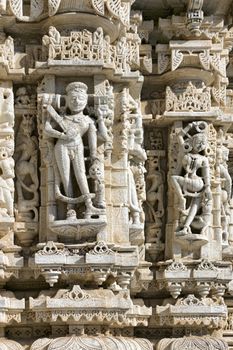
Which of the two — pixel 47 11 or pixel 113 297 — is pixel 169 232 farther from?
pixel 47 11

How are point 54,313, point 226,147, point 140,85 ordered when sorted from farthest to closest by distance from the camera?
1. point 226,147
2. point 140,85
3. point 54,313

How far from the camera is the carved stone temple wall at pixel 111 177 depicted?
16.7 metres

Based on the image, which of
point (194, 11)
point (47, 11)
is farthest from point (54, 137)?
point (194, 11)

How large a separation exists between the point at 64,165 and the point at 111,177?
29.9 inches

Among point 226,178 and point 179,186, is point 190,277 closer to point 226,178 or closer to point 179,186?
point 179,186

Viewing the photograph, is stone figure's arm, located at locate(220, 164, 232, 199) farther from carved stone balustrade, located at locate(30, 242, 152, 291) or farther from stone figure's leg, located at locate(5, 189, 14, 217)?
stone figure's leg, located at locate(5, 189, 14, 217)

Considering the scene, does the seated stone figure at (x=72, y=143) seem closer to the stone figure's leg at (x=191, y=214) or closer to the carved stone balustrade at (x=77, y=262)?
the carved stone balustrade at (x=77, y=262)

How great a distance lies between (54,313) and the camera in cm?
1662

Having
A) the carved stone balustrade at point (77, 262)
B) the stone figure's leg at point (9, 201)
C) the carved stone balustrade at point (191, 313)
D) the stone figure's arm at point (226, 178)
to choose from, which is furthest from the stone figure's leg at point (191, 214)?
the stone figure's leg at point (9, 201)

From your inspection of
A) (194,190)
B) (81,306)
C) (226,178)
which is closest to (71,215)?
(81,306)

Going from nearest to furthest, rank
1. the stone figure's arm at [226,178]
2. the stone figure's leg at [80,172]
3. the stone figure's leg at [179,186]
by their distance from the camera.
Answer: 1. the stone figure's leg at [80,172]
2. the stone figure's leg at [179,186]
3. the stone figure's arm at [226,178]

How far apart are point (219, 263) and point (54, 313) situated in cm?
258

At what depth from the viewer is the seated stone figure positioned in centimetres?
1667

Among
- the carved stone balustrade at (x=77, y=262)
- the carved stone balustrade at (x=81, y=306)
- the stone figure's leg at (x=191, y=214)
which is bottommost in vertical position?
the carved stone balustrade at (x=81, y=306)
